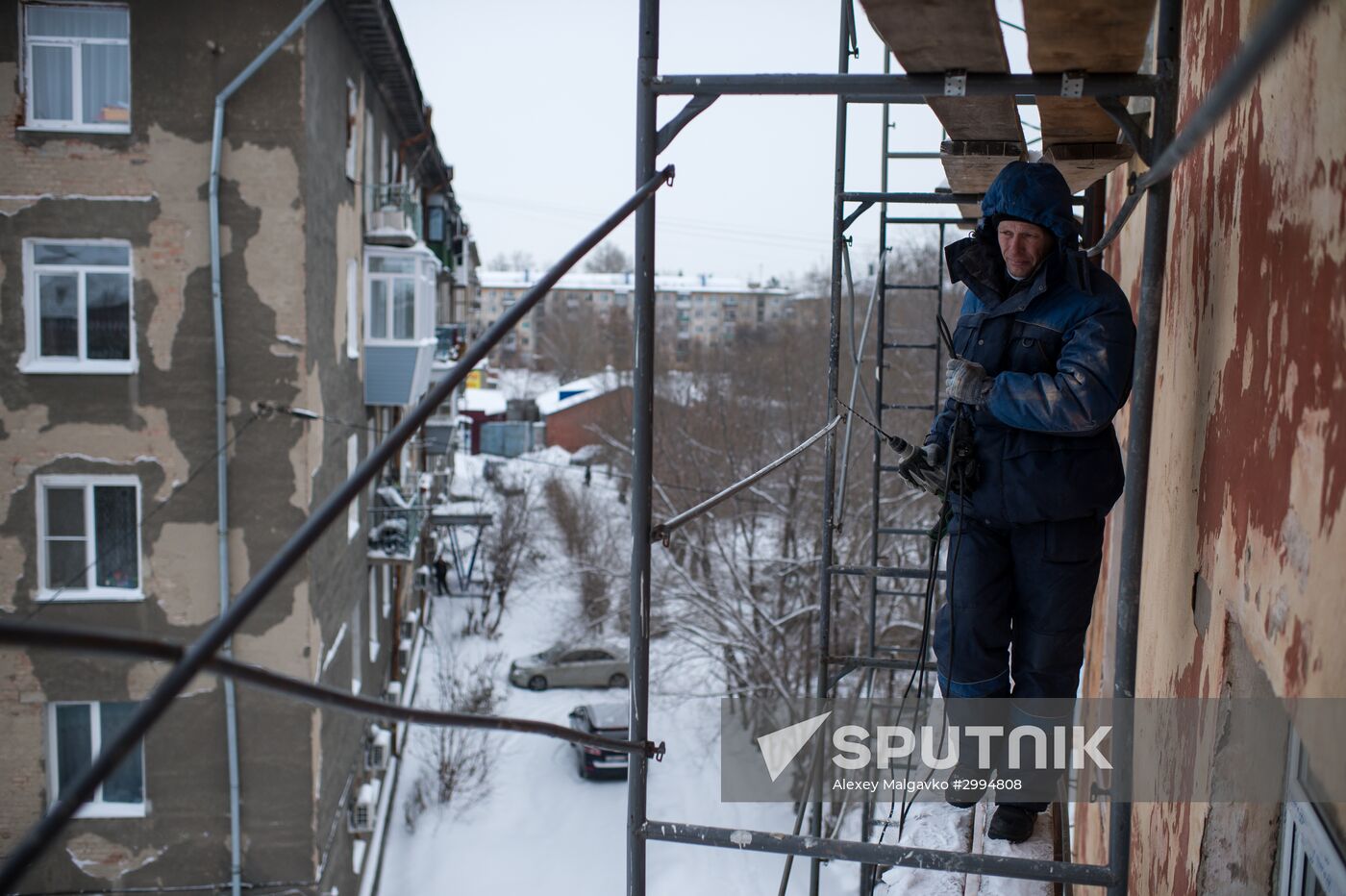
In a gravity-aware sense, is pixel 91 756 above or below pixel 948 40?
below

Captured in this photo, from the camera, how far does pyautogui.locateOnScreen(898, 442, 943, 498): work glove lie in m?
3.46

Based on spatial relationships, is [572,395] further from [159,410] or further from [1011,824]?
[1011,824]

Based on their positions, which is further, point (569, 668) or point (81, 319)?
point (569, 668)

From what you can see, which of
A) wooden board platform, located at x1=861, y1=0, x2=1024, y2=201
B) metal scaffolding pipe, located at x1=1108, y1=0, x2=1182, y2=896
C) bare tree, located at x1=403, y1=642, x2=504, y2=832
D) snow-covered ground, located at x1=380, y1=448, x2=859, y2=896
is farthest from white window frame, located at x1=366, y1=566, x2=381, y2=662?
metal scaffolding pipe, located at x1=1108, y1=0, x2=1182, y2=896

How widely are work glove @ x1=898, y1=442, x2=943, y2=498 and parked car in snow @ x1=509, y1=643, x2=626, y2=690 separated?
2150cm

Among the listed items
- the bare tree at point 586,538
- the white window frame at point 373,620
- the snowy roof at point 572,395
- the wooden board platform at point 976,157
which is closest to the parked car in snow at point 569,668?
the bare tree at point 586,538

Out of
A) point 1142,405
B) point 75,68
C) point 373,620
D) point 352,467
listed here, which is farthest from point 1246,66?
point 373,620

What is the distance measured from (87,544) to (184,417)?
1658 millimetres

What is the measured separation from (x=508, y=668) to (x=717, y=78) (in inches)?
919

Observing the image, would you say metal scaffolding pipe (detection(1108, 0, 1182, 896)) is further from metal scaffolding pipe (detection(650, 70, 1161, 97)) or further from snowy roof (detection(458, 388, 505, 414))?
snowy roof (detection(458, 388, 505, 414))

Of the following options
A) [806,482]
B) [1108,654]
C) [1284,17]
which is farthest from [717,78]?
[806,482]

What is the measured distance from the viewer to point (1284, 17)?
3.88 feet

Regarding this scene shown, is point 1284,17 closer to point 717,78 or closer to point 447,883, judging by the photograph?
point 717,78

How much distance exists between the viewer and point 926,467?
350 cm
